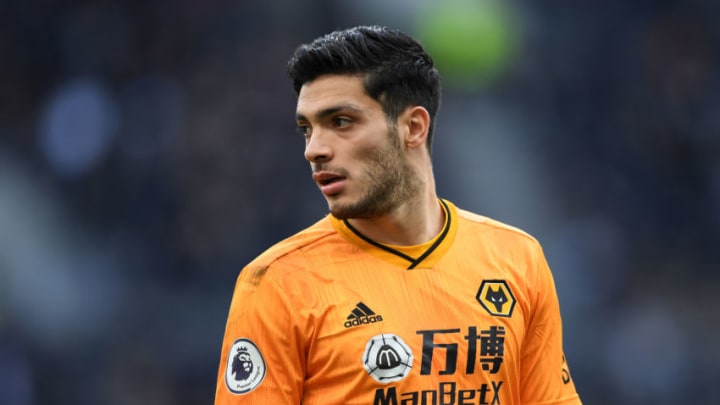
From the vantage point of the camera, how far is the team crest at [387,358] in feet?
9.29

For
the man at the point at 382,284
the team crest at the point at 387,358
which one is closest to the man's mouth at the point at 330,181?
the man at the point at 382,284

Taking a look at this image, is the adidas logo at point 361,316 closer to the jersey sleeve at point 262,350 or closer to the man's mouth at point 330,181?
the jersey sleeve at point 262,350

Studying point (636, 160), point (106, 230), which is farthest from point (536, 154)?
point (106, 230)

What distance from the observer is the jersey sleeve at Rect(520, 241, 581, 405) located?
10.3 ft

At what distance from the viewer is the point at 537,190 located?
9.00 metres

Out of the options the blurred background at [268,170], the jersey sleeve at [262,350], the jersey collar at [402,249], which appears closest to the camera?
the jersey sleeve at [262,350]

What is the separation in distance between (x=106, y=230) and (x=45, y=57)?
1.70m

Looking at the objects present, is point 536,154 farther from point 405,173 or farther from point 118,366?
point 405,173

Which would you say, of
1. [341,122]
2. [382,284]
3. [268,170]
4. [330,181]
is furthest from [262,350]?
[268,170]

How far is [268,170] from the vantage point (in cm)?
846

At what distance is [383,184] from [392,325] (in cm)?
42

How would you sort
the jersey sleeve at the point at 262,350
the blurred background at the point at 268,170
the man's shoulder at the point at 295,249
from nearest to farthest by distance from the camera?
1. the jersey sleeve at the point at 262,350
2. the man's shoulder at the point at 295,249
3. the blurred background at the point at 268,170

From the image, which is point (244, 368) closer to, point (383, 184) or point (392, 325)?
point (392, 325)

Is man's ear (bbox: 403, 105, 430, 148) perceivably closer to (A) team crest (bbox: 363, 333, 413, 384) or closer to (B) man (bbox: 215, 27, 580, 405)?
(B) man (bbox: 215, 27, 580, 405)
